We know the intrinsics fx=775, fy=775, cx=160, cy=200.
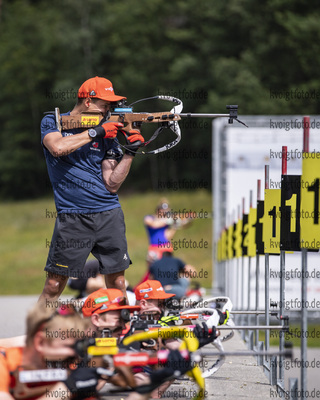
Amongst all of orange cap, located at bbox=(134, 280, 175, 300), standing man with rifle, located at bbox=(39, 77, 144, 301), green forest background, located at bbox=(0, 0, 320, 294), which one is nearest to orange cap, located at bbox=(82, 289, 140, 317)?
standing man with rifle, located at bbox=(39, 77, 144, 301)

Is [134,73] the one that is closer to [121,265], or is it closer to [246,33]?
[246,33]

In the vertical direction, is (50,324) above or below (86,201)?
below

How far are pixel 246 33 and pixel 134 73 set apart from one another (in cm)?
759

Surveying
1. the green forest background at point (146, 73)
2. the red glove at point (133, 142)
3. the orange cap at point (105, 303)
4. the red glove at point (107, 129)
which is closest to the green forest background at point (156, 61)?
the green forest background at point (146, 73)

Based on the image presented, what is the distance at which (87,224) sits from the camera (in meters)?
5.94

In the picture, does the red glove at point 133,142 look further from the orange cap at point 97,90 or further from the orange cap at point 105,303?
the orange cap at point 105,303

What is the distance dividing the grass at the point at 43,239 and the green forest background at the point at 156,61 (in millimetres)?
3106

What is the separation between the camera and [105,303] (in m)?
4.89

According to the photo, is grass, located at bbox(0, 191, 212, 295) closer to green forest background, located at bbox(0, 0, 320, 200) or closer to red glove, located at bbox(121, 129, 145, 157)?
green forest background, located at bbox(0, 0, 320, 200)

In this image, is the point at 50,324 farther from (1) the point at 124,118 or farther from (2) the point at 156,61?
(2) the point at 156,61

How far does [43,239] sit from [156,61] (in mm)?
18208

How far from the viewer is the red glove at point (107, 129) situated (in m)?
5.73

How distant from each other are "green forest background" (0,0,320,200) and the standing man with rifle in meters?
31.4

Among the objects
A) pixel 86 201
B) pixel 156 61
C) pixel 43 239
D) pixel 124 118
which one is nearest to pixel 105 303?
pixel 86 201
